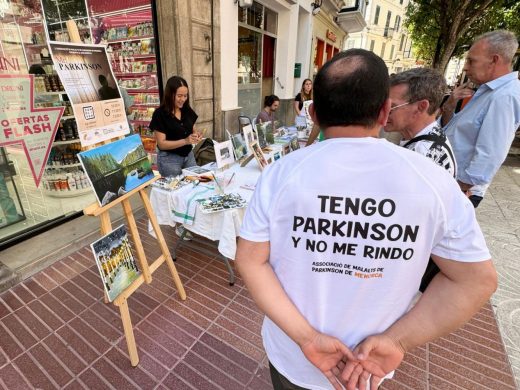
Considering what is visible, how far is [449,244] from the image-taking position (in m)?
0.73

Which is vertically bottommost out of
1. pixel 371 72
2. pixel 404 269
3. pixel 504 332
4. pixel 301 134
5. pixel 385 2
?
pixel 504 332

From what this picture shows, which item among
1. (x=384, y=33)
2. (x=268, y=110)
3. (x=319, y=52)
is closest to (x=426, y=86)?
(x=268, y=110)

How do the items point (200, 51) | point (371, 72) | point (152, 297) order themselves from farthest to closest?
1. point (200, 51)
2. point (152, 297)
3. point (371, 72)

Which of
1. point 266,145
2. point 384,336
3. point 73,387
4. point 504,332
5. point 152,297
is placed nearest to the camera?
point 384,336

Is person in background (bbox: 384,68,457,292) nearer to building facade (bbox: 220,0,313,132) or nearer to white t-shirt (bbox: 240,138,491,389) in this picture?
white t-shirt (bbox: 240,138,491,389)

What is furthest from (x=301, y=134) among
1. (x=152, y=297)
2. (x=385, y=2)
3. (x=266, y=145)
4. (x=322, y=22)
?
(x=385, y=2)

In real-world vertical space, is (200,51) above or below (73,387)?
above

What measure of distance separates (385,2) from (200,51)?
2654 cm

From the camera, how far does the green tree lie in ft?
26.4

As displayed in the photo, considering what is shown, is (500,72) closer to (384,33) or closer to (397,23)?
(384,33)

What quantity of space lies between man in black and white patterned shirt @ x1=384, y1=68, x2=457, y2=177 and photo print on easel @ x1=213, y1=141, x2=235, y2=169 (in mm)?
1737

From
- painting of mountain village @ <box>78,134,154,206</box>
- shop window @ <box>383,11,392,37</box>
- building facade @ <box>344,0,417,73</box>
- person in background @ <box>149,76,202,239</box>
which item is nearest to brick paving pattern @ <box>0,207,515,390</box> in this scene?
person in background @ <box>149,76,202,239</box>

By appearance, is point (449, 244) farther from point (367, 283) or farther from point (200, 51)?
point (200, 51)

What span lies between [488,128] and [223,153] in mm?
2291
